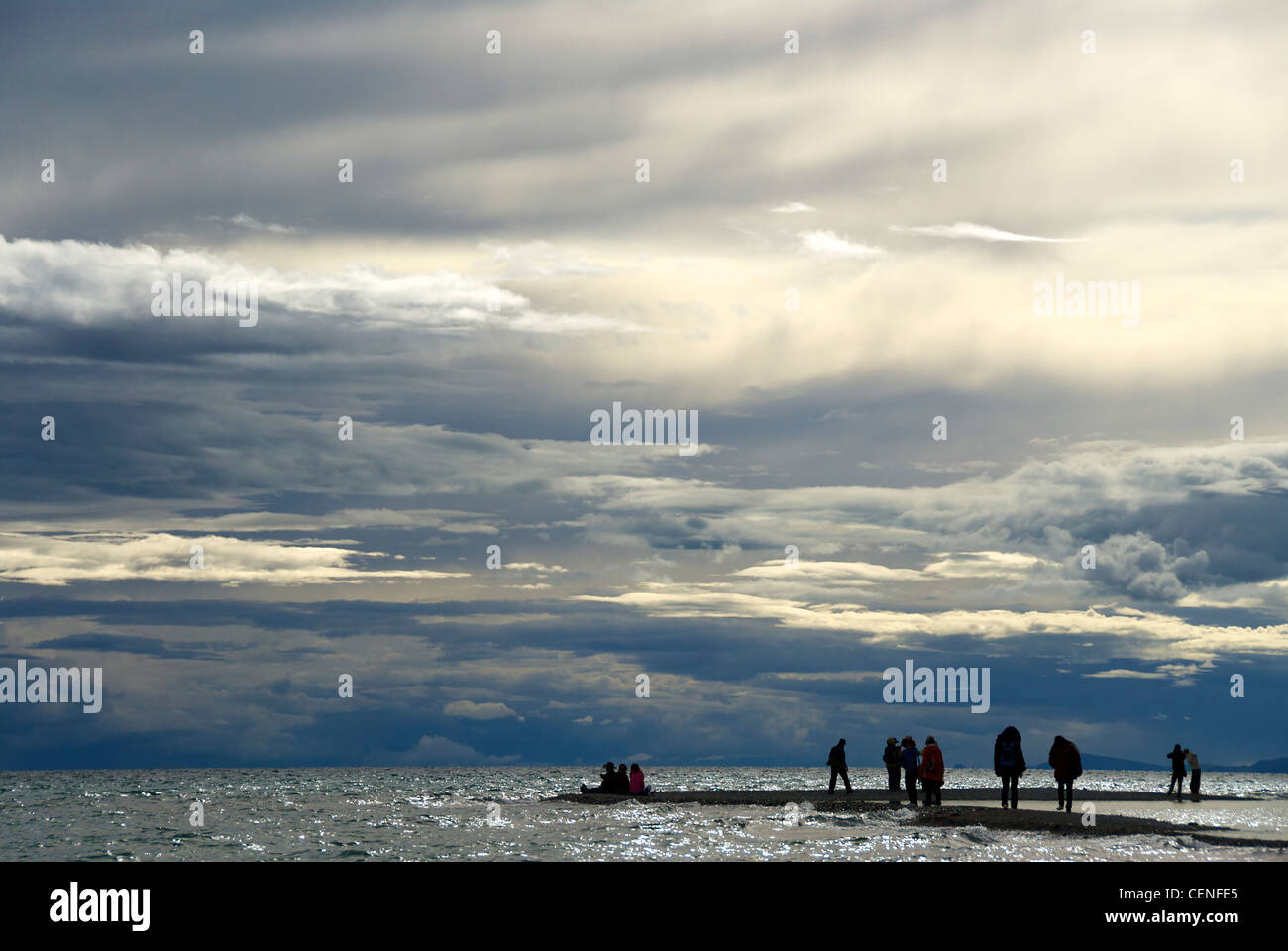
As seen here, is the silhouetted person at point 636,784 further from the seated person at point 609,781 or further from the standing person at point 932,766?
the standing person at point 932,766

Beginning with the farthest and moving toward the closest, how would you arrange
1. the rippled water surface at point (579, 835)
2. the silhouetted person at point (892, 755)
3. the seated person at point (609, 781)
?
the seated person at point (609, 781), the silhouetted person at point (892, 755), the rippled water surface at point (579, 835)

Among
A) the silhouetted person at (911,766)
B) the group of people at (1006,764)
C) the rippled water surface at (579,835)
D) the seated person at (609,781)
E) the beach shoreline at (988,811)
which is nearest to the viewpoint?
the rippled water surface at (579,835)

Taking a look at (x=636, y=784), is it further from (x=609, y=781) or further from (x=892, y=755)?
(x=892, y=755)

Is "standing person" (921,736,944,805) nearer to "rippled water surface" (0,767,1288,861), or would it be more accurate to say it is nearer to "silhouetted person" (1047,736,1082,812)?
"rippled water surface" (0,767,1288,861)

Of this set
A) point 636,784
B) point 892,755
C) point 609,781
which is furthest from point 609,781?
point 892,755

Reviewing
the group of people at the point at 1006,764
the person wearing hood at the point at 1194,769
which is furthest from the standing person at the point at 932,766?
the person wearing hood at the point at 1194,769

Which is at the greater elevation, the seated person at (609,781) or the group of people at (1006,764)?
the group of people at (1006,764)

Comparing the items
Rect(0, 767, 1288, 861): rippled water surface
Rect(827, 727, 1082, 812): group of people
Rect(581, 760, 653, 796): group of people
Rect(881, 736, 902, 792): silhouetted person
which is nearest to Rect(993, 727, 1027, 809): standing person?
Rect(827, 727, 1082, 812): group of people

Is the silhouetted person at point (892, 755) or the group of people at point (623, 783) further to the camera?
the group of people at point (623, 783)

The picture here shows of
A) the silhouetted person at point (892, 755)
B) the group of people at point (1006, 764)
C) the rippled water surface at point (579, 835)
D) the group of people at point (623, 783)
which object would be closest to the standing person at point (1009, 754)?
the group of people at point (1006, 764)
